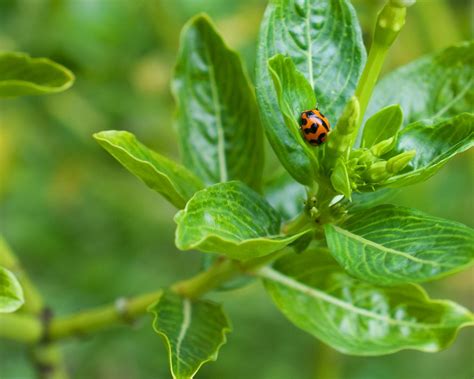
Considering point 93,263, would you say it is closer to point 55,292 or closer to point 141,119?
point 55,292

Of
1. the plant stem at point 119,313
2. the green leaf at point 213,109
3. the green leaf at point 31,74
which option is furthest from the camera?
the green leaf at point 213,109

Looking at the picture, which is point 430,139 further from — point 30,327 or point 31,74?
point 30,327

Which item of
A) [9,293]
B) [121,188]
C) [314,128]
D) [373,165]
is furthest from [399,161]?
[121,188]

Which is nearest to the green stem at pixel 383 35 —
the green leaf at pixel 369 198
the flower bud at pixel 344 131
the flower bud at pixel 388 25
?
the flower bud at pixel 388 25

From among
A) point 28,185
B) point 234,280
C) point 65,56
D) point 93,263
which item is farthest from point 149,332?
point 234,280

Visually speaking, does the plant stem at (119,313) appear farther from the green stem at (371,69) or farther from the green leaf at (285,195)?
the green stem at (371,69)

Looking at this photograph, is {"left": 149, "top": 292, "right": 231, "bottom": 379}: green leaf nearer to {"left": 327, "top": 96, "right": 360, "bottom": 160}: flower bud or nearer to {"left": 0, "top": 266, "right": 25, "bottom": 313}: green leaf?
{"left": 0, "top": 266, "right": 25, "bottom": 313}: green leaf
